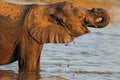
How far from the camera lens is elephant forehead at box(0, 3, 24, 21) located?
34.5 feet

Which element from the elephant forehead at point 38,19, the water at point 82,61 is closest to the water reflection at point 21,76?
the water at point 82,61

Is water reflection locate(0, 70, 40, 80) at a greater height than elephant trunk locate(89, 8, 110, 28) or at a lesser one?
lesser

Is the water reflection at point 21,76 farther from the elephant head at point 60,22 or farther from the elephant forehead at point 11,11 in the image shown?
the elephant forehead at point 11,11

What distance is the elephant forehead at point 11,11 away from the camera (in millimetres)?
10508

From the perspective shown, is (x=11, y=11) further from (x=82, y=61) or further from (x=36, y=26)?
(x=82, y=61)

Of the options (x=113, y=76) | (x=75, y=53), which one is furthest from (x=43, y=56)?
(x=113, y=76)

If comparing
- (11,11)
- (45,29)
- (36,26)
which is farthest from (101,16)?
(11,11)

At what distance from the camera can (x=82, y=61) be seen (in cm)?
1239

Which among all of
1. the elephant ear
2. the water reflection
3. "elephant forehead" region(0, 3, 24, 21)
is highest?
"elephant forehead" region(0, 3, 24, 21)

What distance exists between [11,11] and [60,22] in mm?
859

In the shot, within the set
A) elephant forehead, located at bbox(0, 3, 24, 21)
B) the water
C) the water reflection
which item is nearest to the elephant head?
elephant forehead, located at bbox(0, 3, 24, 21)

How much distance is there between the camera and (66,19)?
34.1 ft

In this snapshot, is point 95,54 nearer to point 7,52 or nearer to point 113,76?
point 113,76

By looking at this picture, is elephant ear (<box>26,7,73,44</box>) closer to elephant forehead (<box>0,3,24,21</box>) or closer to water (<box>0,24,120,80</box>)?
elephant forehead (<box>0,3,24,21</box>)
